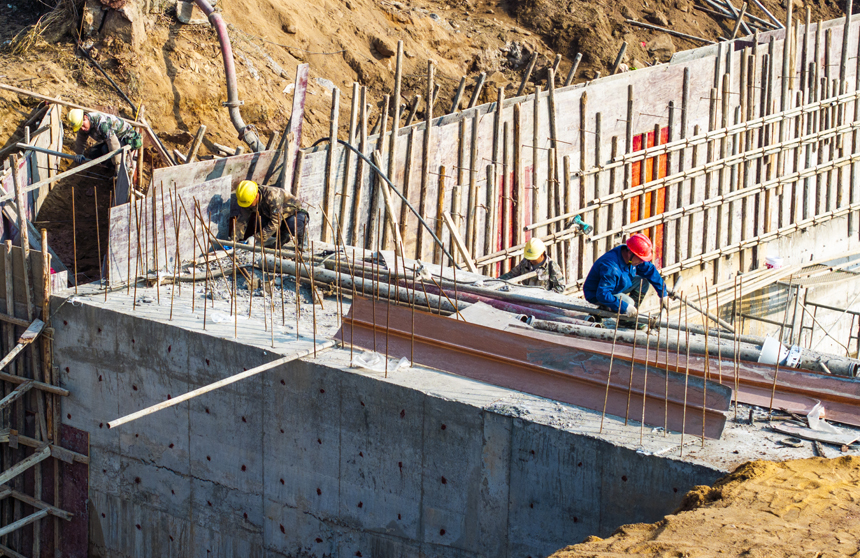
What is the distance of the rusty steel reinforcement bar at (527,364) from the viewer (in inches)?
238

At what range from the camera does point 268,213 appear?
969cm

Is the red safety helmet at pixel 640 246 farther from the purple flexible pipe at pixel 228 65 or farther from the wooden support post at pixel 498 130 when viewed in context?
the purple flexible pipe at pixel 228 65

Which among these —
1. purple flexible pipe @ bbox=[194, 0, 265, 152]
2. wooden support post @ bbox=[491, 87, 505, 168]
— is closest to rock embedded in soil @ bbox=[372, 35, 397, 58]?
purple flexible pipe @ bbox=[194, 0, 265, 152]

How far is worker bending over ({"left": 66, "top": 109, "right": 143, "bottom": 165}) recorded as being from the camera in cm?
1073

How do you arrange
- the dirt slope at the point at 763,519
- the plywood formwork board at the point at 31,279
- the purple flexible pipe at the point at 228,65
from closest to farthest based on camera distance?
the dirt slope at the point at 763,519, the plywood formwork board at the point at 31,279, the purple flexible pipe at the point at 228,65

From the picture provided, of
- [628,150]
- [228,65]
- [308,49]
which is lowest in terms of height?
[628,150]

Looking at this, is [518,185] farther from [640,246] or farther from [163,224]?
[163,224]

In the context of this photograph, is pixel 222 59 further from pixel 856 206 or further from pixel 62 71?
pixel 856 206

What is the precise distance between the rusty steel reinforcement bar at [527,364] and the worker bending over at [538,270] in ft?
9.58

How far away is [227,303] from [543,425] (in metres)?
3.79

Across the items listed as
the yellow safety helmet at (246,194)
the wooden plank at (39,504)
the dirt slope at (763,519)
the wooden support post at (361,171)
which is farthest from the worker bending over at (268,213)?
the dirt slope at (763,519)

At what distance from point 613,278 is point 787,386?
7.21 feet

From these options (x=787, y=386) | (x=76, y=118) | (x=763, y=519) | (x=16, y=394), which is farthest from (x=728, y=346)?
(x=76, y=118)

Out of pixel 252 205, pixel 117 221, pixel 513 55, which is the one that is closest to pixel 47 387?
pixel 117 221
